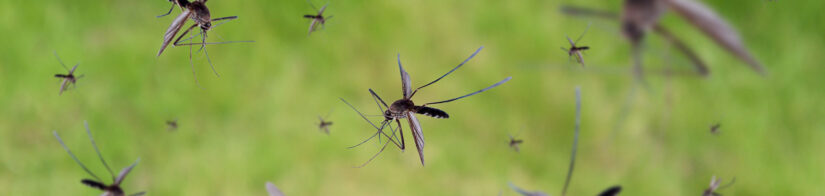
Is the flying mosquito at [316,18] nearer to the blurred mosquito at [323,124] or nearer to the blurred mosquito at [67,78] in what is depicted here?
the blurred mosquito at [323,124]

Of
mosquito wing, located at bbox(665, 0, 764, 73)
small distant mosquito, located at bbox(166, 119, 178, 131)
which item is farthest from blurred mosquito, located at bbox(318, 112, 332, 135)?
mosquito wing, located at bbox(665, 0, 764, 73)

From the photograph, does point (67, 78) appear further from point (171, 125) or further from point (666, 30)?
point (666, 30)

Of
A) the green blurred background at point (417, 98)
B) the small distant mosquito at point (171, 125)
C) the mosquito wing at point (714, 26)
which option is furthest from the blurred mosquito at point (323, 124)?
the mosquito wing at point (714, 26)

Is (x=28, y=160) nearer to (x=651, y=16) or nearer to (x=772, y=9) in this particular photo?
(x=651, y=16)

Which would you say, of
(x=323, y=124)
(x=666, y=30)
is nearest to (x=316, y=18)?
(x=323, y=124)

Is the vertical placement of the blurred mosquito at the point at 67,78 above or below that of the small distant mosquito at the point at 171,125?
above

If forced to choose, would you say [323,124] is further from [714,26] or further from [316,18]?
[714,26]

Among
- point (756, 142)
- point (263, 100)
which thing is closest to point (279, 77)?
point (263, 100)
